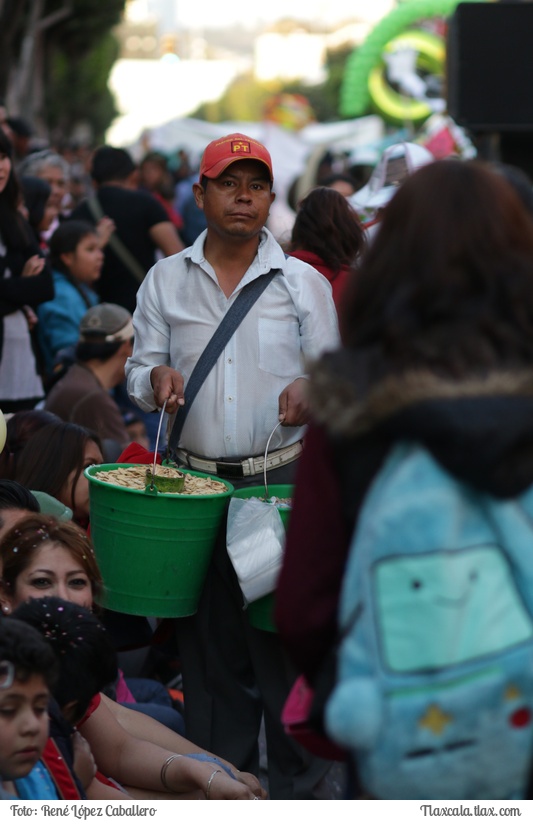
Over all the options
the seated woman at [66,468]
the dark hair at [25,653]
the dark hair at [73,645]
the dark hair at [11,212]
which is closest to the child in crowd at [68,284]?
the dark hair at [11,212]

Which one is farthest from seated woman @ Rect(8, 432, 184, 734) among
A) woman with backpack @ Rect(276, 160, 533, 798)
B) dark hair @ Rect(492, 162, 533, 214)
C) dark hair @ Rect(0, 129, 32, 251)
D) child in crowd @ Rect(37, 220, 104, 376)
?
woman with backpack @ Rect(276, 160, 533, 798)

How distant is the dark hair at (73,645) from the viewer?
3.29 metres

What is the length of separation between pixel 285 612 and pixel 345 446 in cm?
35

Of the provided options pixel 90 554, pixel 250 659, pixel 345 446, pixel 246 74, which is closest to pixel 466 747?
pixel 345 446

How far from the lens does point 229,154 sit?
4.27 m

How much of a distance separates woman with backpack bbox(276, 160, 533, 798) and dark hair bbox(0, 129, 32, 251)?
4492mm

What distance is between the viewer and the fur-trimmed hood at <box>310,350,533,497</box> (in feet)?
6.86

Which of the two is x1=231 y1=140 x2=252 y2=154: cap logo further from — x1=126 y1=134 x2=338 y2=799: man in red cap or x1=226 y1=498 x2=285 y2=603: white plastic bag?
x1=226 y1=498 x2=285 y2=603: white plastic bag

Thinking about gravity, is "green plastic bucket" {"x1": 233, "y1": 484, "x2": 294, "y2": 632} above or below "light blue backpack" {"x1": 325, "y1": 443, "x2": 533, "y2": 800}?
below

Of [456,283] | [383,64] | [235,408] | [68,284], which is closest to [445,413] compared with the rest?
[456,283]

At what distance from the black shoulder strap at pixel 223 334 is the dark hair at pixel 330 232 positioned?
3.95 ft

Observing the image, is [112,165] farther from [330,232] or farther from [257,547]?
[257,547]

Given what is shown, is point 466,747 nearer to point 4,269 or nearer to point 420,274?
point 420,274

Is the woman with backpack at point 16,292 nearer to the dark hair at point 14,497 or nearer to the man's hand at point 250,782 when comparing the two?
the dark hair at point 14,497
